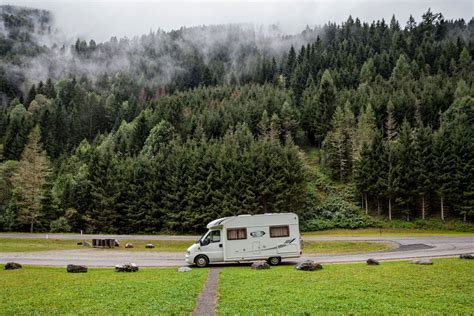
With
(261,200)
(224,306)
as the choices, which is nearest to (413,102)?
(261,200)

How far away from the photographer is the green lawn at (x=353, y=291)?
15453 millimetres

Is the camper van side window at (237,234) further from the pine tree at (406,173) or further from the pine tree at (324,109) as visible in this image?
the pine tree at (324,109)

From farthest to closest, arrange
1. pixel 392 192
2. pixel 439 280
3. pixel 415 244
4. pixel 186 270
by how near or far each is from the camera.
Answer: pixel 392 192 < pixel 415 244 < pixel 186 270 < pixel 439 280

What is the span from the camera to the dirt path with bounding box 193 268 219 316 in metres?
15.7

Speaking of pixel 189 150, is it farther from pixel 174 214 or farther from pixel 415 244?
pixel 415 244

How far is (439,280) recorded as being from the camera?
21.5 meters

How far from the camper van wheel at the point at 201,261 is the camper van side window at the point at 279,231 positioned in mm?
5621

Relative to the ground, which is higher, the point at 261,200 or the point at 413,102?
the point at 413,102

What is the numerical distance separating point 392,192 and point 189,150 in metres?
39.8

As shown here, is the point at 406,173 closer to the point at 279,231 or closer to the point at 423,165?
the point at 423,165

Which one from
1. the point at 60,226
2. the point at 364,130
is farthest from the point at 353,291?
the point at 364,130

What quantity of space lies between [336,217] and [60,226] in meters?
50.5

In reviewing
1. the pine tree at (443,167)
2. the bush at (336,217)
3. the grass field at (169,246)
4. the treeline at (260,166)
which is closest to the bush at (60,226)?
the treeline at (260,166)

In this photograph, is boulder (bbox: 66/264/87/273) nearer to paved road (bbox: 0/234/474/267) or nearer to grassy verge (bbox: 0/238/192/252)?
paved road (bbox: 0/234/474/267)
